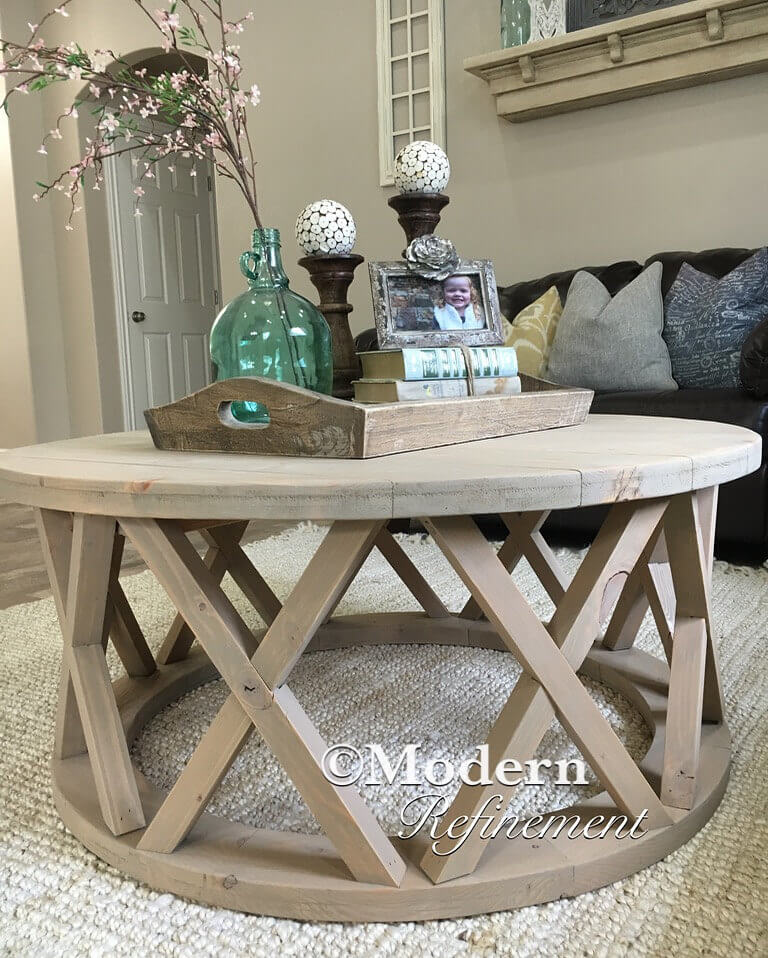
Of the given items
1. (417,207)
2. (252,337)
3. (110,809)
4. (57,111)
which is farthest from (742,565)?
(57,111)

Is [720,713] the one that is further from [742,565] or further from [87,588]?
[742,565]

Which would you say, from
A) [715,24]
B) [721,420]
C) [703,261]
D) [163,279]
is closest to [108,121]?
[721,420]

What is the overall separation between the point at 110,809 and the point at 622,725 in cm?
A: 74

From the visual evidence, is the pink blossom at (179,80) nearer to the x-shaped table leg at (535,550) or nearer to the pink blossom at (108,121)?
the pink blossom at (108,121)

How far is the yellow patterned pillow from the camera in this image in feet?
9.31

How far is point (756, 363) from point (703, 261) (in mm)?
775

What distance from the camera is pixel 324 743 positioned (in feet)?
2.82

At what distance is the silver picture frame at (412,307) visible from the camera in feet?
3.91

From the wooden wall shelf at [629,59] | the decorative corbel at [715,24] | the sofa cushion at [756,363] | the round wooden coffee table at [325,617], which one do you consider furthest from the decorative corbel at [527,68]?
the round wooden coffee table at [325,617]

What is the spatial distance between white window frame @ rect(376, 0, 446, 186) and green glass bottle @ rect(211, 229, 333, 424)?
2613 mm

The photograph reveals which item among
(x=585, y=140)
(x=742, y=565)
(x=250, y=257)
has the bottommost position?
(x=742, y=565)

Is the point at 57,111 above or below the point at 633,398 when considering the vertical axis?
above

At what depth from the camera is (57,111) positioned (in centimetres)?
475

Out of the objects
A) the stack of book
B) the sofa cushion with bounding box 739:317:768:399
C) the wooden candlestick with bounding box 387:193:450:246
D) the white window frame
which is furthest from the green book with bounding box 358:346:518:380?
the white window frame
